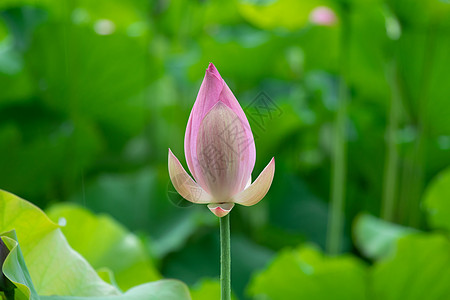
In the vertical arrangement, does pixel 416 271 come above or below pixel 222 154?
below

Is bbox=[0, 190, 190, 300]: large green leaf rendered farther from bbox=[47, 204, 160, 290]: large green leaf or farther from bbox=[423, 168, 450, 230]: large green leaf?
bbox=[423, 168, 450, 230]: large green leaf

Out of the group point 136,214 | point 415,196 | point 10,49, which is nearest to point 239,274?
point 136,214

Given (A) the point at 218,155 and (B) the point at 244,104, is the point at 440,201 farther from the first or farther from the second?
(A) the point at 218,155

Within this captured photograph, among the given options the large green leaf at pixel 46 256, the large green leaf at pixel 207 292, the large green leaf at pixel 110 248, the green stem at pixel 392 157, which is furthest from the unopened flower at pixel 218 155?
the green stem at pixel 392 157

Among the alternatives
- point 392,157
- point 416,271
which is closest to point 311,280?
point 416,271

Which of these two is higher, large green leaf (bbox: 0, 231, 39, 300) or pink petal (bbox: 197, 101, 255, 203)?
pink petal (bbox: 197, 101, 255, 203)

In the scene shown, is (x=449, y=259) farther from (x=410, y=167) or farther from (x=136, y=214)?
(x=136, y=214)

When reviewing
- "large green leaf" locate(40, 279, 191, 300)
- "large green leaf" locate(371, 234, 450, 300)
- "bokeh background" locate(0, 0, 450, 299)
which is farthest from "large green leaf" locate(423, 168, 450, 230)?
"large green leaf" locate(40, 279, 191, 300)
